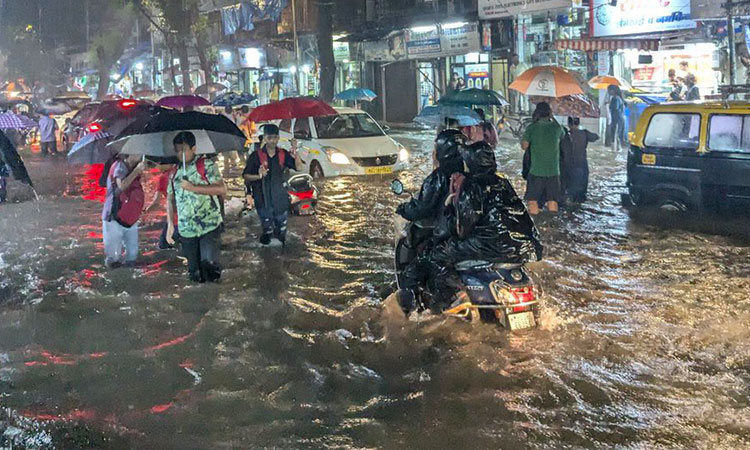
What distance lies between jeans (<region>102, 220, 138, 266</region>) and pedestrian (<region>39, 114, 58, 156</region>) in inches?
742

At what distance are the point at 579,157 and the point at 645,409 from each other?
27.1 ft

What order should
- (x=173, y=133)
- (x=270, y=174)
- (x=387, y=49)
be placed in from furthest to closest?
(x=387, y=49) < (x=270, y=174) < (x=173, y=133)

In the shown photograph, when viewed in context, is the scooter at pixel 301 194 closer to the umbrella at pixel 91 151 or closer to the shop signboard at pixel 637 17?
the umbrella at pixel 91 151

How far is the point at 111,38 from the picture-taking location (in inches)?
2586

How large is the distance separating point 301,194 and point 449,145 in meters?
6.51

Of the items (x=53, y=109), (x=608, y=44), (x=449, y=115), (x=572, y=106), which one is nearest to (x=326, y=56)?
(x=53, y=109)

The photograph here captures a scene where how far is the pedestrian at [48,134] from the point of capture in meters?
26.1

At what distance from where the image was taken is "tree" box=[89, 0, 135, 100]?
60.7 m

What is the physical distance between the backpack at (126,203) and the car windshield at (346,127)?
8265mm

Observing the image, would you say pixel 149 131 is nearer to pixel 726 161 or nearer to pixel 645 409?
pixel 645 409

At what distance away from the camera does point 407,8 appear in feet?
114

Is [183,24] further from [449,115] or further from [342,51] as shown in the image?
[449,115]

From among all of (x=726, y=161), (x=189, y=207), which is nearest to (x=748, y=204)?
(x=726, y=161)

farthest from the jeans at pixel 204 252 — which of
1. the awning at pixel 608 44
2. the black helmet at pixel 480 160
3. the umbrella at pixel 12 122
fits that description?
the awning at pixel 608 44
